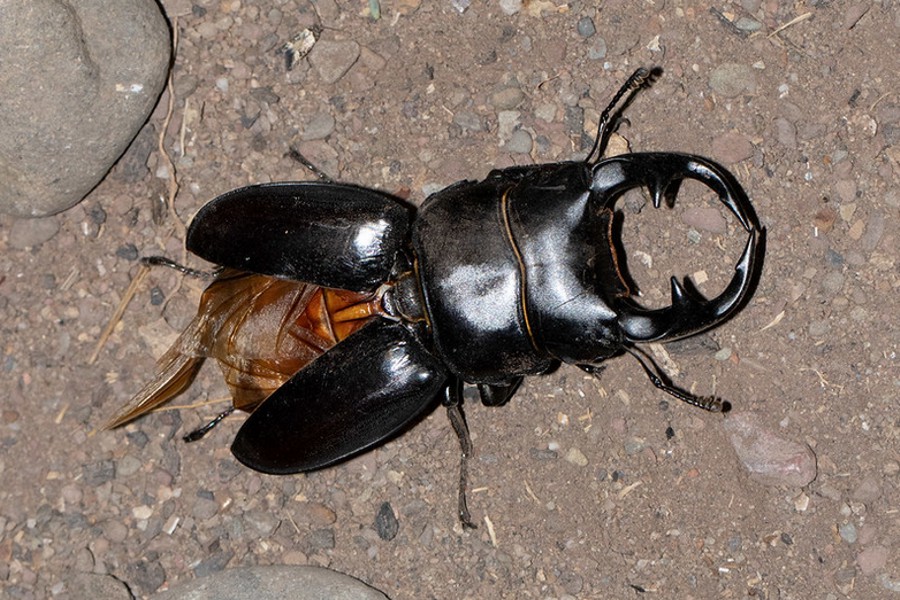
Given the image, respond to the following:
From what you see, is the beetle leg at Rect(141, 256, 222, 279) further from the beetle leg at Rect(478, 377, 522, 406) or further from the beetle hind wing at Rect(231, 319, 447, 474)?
the beetle leg at Rect(478, 377, 522, 406)

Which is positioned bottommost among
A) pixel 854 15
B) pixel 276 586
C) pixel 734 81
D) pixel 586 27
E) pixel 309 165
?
pixel 276 586

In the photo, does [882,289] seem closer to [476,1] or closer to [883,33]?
[883,33]

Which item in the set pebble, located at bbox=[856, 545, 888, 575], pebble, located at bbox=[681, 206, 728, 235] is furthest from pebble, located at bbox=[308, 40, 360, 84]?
pebble, located at bbox=[856, 545, 888, 575]

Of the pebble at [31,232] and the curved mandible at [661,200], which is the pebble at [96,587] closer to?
the pebble at [31,232]

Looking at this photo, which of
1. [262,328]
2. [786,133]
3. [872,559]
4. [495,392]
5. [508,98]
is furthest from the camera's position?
[508,98]

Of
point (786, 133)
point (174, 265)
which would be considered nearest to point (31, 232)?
point (174, 265)

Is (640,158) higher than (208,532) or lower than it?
higher

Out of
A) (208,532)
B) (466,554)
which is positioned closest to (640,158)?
(466,554)

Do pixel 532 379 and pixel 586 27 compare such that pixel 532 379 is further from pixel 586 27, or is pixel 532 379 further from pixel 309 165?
pixel 586 27
